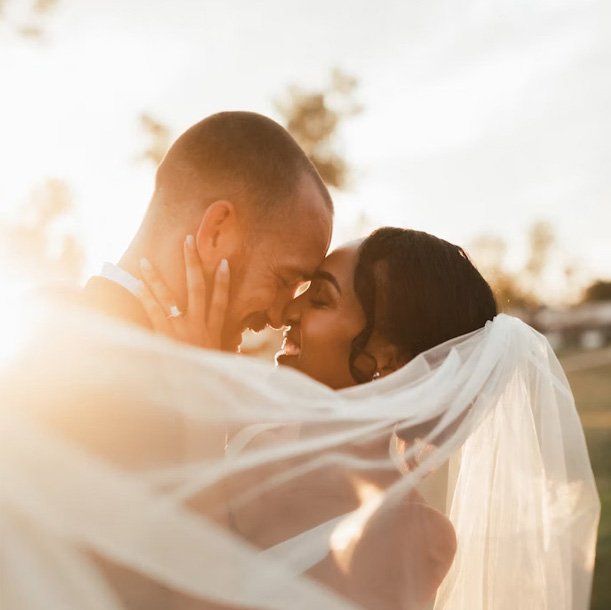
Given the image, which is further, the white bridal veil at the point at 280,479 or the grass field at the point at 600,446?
the grass field at the point at 600,446

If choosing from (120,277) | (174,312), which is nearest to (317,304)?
(174,312)

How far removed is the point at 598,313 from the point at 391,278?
61.1 metres

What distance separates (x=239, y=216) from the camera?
3.04 m

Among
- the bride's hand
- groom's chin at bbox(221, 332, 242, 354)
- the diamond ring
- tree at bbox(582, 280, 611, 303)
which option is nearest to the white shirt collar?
the bride's hand

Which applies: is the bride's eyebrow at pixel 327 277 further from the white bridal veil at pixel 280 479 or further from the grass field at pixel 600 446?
the grass field at pixel 600 446

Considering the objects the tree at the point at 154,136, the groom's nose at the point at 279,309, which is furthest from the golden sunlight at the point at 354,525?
the tree at the point at 154,136

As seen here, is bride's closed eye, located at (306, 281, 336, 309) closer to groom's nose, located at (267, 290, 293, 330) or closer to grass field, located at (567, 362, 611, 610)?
groom's nose, located at (267, 290, 293, 330)

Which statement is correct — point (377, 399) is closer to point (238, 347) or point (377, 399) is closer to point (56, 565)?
point (238, 347)

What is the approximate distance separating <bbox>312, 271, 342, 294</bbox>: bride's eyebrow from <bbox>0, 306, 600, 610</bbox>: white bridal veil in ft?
1.87

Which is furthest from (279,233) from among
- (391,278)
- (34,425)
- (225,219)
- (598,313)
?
(598,313)

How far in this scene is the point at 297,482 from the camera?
7.44 ft

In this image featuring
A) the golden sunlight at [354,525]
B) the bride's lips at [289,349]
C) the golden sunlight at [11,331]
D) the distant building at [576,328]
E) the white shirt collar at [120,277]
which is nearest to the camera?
the golden sunlight at [11,331]

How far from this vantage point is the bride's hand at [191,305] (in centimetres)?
280

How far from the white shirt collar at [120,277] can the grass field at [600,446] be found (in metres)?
4.53
